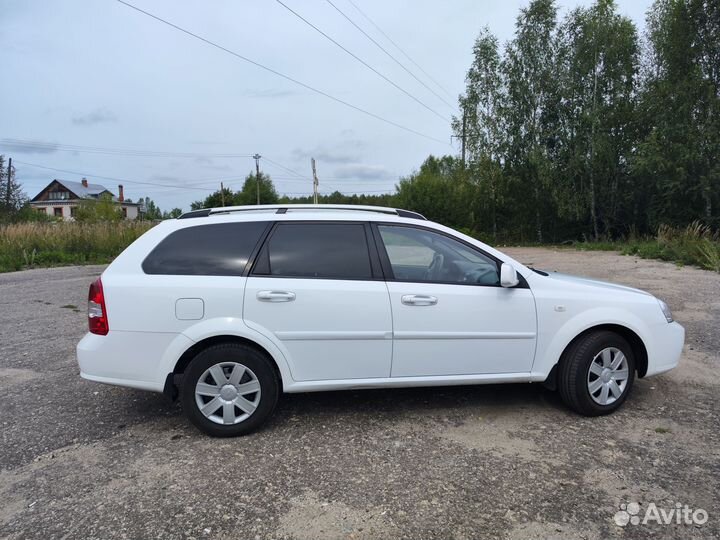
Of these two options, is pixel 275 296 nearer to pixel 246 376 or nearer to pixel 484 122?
pixel 246 376

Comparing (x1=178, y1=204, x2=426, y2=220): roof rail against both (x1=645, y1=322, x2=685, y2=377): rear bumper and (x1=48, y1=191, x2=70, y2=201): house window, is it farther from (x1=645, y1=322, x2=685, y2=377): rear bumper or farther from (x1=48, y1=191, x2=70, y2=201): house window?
(x1=48, y1=191, x2=70, y2=201): house window

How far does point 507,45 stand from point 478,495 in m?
30.5

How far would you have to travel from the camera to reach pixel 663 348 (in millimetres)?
4004

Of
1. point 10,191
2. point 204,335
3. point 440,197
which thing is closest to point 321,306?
point 204,335

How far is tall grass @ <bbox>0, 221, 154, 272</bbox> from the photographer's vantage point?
59.2ft

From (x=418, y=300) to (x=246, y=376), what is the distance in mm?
1390

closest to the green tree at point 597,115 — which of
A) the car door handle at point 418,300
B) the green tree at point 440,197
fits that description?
the green tree at point 440,197

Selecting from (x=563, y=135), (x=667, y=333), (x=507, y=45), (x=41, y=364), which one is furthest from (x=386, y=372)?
(x=507, y=45)

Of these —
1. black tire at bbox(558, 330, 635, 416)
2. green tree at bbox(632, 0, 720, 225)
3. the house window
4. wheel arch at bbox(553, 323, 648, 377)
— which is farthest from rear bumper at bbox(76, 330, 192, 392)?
the house window

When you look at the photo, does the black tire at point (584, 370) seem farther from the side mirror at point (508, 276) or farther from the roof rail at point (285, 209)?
the roof rail at point (285, 209)

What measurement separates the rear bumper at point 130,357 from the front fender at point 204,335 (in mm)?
14

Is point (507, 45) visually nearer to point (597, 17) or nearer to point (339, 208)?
point (597, 17)

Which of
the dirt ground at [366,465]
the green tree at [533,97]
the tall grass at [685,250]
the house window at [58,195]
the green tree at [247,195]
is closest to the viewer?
the dirt ground at [366,465]

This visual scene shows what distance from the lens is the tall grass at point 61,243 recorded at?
59.2 ft
